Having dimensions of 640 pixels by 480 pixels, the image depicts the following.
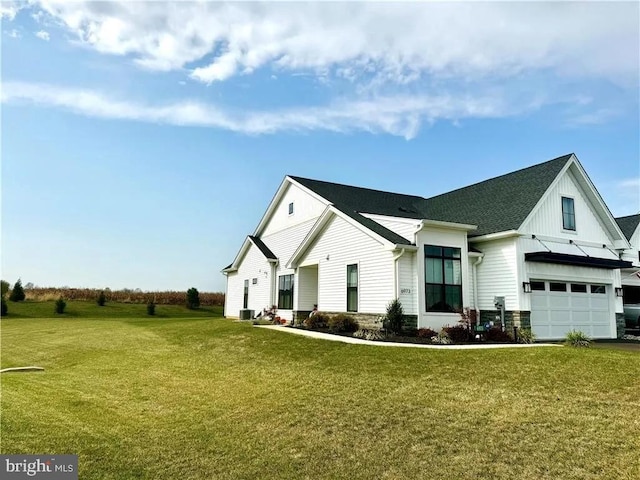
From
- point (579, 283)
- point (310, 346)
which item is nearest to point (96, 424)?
point (310, 346)

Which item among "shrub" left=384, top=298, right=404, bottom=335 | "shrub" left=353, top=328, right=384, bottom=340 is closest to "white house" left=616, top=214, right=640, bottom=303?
"shrub" left=384, top=298, right=404, bottom=335

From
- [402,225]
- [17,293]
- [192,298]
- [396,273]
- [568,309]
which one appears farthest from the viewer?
[192,298]

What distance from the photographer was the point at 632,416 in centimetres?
632

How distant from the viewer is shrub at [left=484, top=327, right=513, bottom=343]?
1461 centimetres

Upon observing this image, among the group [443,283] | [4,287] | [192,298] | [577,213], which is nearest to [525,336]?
[443,283]

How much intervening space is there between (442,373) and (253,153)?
15171 mm

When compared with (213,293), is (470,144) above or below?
above

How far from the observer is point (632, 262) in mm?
20297

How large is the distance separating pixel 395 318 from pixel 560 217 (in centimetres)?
890

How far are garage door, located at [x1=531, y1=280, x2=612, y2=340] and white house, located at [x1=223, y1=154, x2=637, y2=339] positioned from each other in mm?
42

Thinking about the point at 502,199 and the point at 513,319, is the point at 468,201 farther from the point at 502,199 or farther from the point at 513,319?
the point at 513,319

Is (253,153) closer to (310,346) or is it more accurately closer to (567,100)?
(310,346)

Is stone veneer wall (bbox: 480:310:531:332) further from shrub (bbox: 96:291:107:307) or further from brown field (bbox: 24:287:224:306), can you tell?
shrub (bbox: 96:291:107:307)

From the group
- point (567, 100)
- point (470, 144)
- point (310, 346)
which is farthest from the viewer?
point (470, 144)
